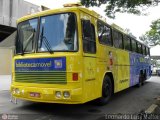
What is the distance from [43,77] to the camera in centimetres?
704

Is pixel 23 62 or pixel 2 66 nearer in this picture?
pixel 23 62

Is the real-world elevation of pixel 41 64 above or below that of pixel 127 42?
below

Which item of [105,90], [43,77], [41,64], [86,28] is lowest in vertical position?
[105,90]

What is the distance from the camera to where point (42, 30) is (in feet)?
24.0

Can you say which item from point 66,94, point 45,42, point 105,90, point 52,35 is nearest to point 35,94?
point 66,94

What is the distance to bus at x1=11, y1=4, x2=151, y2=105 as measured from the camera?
6680mm

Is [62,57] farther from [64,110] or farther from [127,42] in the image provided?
[127,42]

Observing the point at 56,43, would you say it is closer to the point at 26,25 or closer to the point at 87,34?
the point at 87,34

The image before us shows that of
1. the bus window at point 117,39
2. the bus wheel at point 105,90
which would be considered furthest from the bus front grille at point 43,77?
the bus window at point 117,39

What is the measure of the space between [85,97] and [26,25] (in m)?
2.88

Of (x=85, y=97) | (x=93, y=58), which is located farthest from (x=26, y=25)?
(x=85, y=97)

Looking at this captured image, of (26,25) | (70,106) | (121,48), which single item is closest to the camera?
(26,25)

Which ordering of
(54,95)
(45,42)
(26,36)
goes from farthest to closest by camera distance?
1. (26,36)
2. (45,42)
3. (54,95)

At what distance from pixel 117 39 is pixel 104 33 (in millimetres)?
1720
